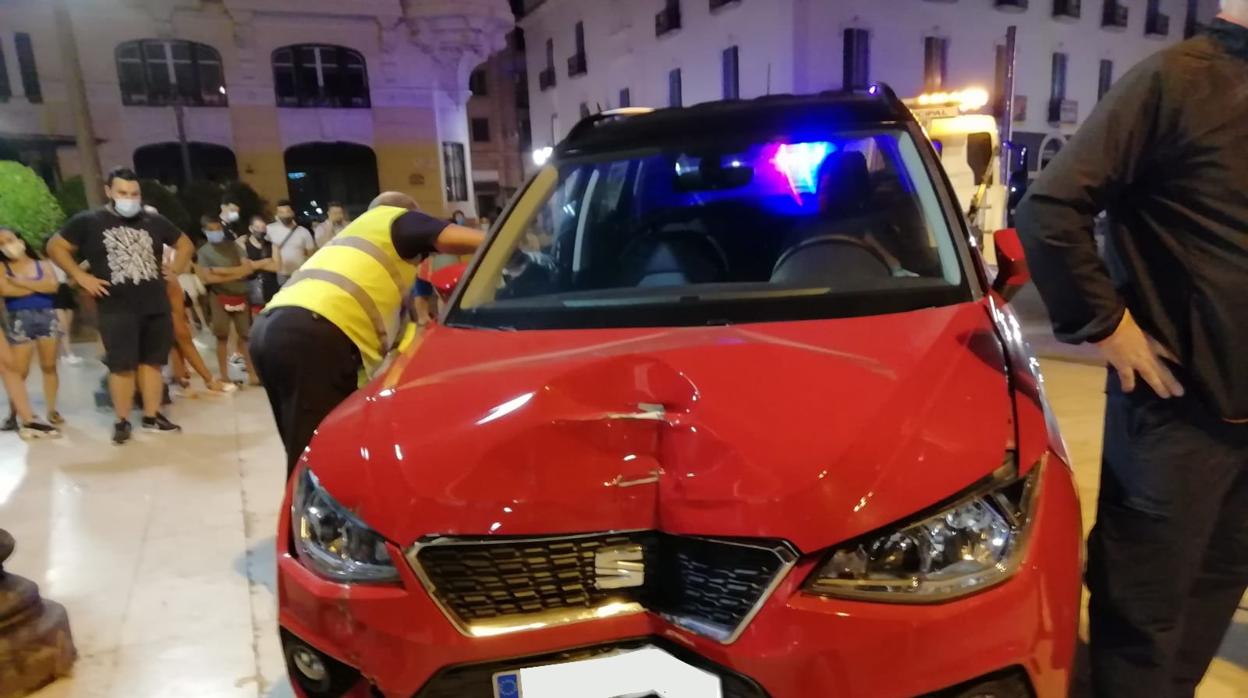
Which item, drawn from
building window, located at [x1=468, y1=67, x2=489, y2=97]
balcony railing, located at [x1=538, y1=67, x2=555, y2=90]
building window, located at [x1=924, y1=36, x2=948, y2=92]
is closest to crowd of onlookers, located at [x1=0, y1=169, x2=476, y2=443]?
building window, located at [x1=924, y1=36, x2=948, y2=92]

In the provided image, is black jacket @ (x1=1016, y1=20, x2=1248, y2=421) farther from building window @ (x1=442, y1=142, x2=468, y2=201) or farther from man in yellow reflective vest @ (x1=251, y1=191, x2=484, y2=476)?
building window @ (x1=442, y1=142, x2=468, y2=201)

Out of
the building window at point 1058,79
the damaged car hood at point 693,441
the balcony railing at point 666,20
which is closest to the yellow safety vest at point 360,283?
the damaged car hood at point 693,441

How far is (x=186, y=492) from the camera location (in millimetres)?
A: 4660

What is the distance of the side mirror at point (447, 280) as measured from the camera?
252cm

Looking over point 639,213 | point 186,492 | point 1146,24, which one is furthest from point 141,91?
point 1146,24

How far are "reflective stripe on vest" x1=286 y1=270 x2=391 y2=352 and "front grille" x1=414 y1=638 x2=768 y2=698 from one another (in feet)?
6.48

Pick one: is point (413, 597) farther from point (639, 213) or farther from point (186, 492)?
point (186, 492)

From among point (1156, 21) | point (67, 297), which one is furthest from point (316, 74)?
point (1156, 21)

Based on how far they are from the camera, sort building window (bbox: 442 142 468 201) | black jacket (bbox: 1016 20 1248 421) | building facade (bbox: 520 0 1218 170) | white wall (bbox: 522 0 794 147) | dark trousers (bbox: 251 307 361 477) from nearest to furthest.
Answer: black jacket (bbox: 1016 20 1248 421), dark trousers (bbox: 251 307 361 477), building facade (bbox: 520 0 1218 170), white wall (bbox: 522 0 794 147), building window (bbox: 442 142 468 201)

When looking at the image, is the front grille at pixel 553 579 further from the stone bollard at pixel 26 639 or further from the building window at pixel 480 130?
the building window at pixel 480 130

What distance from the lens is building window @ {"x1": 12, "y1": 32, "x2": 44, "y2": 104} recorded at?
1898cm

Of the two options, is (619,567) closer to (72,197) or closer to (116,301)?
(116,301)

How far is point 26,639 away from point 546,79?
1353 inches

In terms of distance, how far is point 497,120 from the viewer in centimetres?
3969
